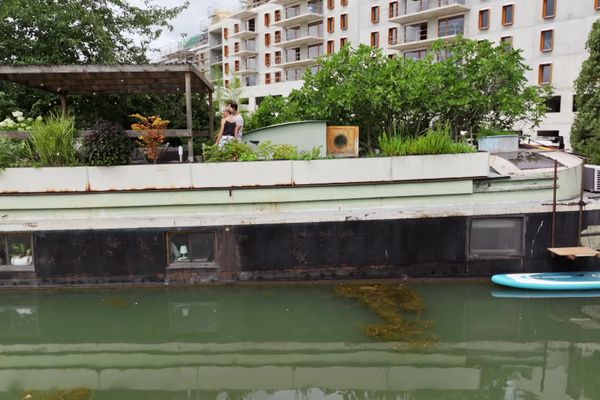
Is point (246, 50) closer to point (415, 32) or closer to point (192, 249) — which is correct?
point (415, 32)

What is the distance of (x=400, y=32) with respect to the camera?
1642 inches

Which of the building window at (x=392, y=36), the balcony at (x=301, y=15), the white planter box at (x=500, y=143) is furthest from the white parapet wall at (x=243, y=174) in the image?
the balcony at (x=301, y=15)

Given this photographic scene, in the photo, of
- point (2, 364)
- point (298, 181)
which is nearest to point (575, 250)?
point (298, 181)

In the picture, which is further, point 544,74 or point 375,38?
point 375,38

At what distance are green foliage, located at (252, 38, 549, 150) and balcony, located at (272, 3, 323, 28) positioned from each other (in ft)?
131

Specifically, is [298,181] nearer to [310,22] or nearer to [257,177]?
[257,177]

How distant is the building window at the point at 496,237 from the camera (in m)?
9.08

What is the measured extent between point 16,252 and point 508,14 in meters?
34.1

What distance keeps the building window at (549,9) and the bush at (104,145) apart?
31169 mm

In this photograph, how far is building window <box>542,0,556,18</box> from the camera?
30981 millimetres

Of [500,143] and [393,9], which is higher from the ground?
[393,9]

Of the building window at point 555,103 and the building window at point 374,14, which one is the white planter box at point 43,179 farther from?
→ the building window at point 374,14

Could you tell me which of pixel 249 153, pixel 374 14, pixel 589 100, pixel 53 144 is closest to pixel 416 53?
pixel 374 14

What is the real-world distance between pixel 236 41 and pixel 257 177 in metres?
57.7
